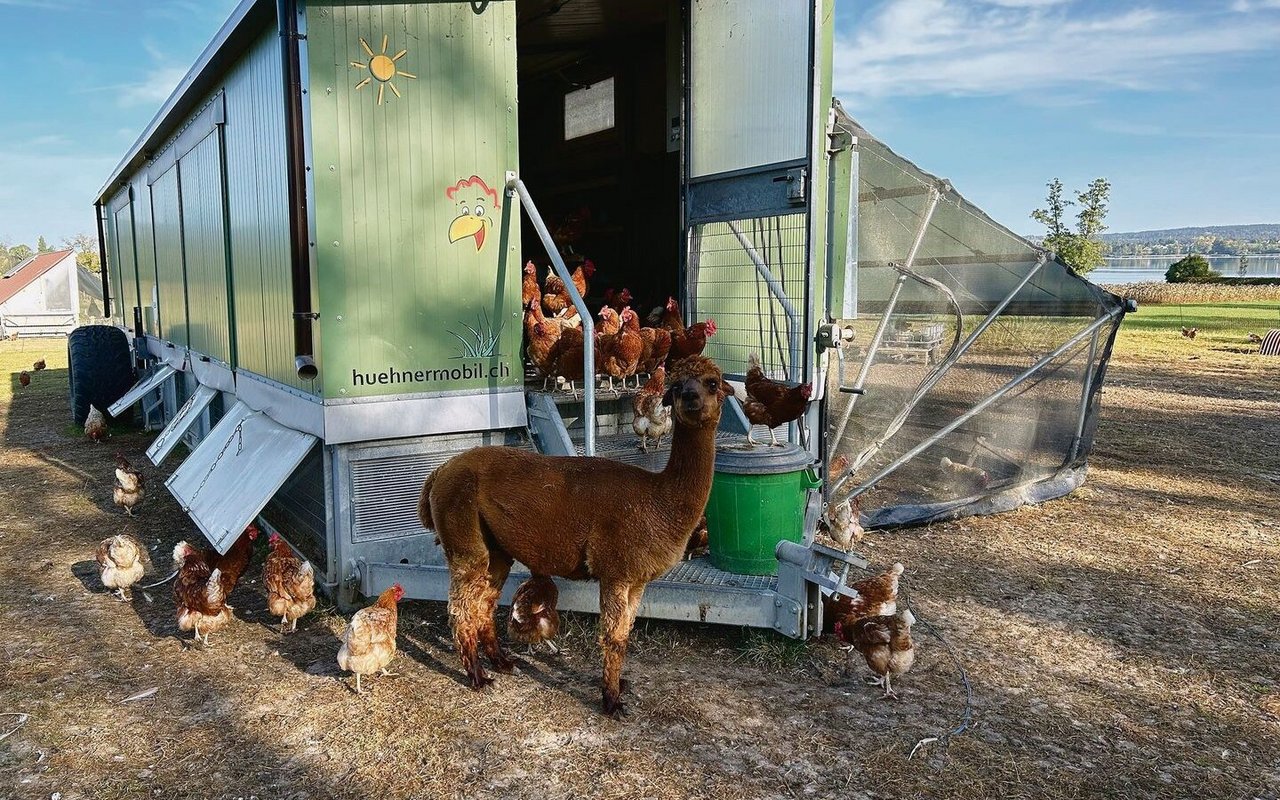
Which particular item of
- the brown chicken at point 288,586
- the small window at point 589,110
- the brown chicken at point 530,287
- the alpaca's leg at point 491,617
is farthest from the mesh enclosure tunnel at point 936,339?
the brown chicken at point 288,586

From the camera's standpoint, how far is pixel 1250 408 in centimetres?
1315

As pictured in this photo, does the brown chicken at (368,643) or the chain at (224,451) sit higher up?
the chain at (224,451)

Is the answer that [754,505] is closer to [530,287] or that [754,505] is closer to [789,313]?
[789,313]

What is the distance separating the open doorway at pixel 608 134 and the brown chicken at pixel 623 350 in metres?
1.63

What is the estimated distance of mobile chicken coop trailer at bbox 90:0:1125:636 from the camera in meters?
4.84

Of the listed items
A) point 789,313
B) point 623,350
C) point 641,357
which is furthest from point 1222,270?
point 623,350

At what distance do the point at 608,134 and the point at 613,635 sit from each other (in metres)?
6.23

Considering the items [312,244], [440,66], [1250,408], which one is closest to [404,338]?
[312,244]

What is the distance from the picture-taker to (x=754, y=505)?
4.68 meters

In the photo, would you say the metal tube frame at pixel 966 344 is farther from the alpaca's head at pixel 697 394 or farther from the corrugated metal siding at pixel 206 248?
the corrugated metal siding at pixel 206 248

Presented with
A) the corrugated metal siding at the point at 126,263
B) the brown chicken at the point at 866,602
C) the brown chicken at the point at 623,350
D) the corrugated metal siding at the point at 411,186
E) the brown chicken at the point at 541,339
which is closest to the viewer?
the brown chicken at the point at 866,602

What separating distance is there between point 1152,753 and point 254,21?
646 cm

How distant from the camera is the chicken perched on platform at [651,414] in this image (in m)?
5.55

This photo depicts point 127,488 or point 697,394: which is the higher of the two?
point 697,394
